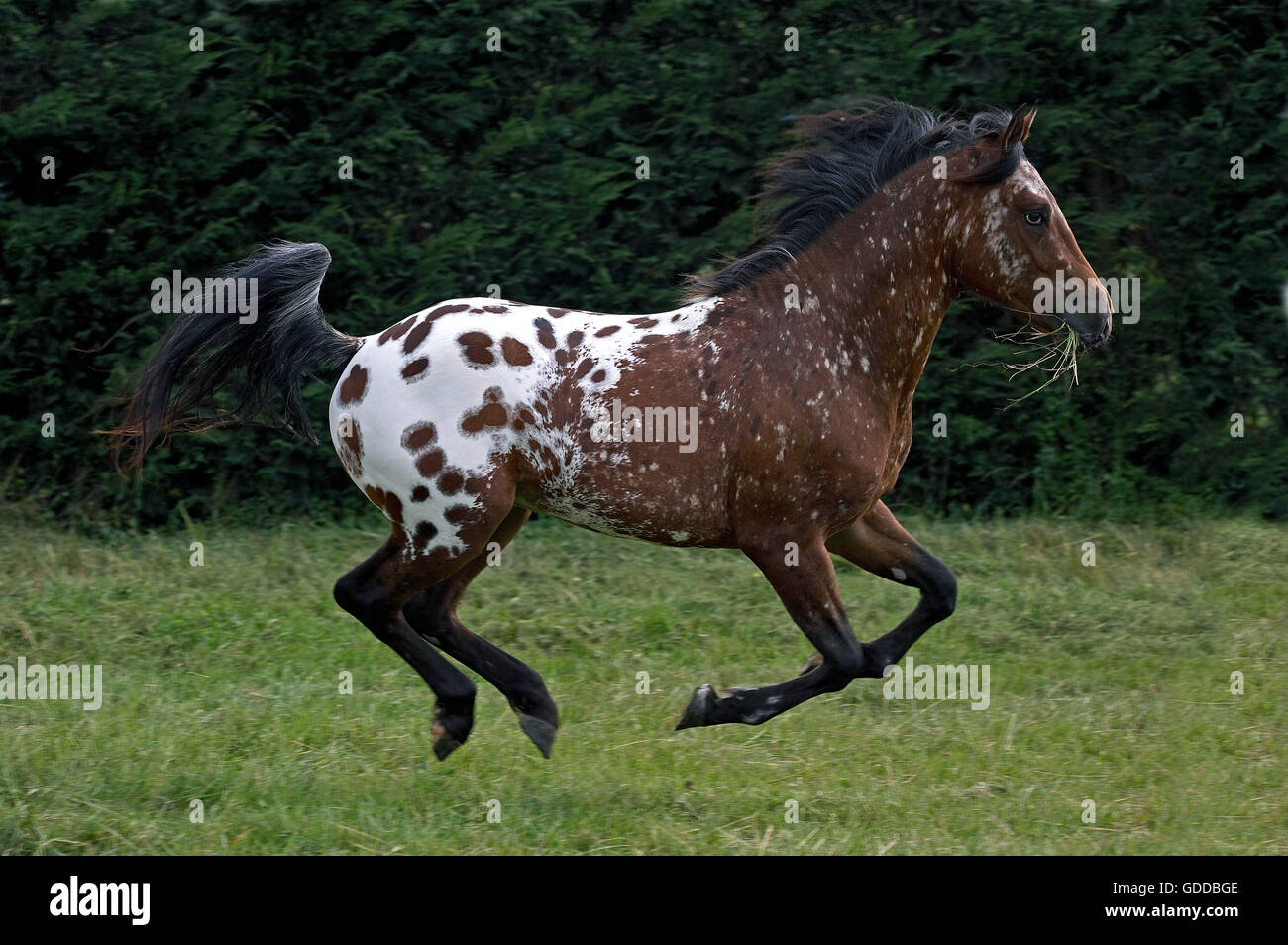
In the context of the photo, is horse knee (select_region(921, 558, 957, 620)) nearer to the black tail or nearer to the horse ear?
the horse ear

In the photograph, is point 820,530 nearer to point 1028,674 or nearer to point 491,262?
point 1028,674

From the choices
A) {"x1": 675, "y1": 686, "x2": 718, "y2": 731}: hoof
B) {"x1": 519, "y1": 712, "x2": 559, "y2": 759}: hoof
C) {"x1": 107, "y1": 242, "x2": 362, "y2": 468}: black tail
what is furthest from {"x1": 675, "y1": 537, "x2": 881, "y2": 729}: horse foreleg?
{"x1": 107, "y1": 242, "x2": 362, "y2": 468}: black tail

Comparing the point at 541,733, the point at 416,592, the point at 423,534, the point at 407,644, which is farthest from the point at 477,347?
the point at 541,733

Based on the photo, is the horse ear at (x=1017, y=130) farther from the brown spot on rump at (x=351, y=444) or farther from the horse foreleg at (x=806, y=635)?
the brown spot on rump at (x=351, y=444)

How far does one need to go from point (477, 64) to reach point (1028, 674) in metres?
4.56

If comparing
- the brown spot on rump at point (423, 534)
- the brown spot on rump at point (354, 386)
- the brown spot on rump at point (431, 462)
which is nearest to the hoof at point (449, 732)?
the brown spot on rump at point (423, 534)

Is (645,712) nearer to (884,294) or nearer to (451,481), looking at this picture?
(451,481)

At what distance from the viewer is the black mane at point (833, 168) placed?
15.0ft

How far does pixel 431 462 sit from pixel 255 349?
89cm

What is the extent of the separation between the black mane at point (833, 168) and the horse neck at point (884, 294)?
0.09 metres

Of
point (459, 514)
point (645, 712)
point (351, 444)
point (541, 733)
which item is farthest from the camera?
point (645, 712)

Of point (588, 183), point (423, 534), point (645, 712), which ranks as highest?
point (588, 183)

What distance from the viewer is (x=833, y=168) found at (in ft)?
15.3

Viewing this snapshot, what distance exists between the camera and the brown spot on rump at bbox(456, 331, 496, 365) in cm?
445
